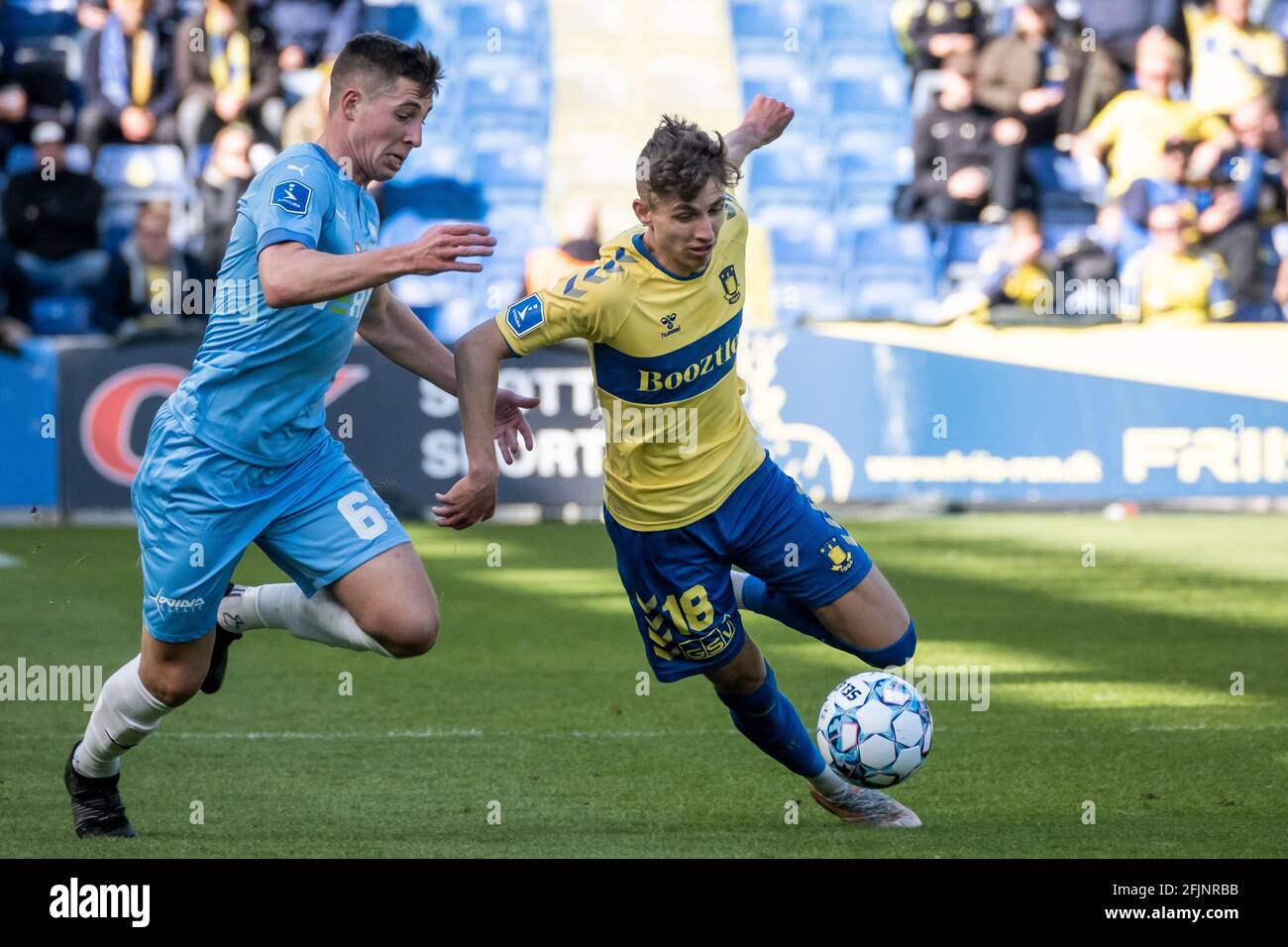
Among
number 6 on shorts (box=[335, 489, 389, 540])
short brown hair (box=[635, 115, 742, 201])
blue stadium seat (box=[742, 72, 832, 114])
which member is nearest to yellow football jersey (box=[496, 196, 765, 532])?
short brown hair (box=[635, 115, 742, 201])

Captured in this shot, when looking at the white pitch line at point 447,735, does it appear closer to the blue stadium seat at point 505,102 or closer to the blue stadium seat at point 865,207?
the blue stadium seat at point 865,207

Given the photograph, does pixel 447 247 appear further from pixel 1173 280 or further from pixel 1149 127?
pixel 1149 127

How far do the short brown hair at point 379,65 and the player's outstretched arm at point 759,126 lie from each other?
42.7 inches

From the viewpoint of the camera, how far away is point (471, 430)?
15.0 ft

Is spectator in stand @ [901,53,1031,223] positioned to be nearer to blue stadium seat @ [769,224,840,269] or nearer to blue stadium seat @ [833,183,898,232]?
blue stadium seat @ [833,183,898,232]

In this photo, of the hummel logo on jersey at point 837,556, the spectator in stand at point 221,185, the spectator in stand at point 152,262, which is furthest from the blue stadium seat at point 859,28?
the hummel logo on jersey at point 837,556

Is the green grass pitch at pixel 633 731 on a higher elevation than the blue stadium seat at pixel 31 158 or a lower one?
lower

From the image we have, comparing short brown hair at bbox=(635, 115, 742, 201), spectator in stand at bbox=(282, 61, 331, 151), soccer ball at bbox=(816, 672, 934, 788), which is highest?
spectator in stand at bbox=(282, 61, 331, 151)

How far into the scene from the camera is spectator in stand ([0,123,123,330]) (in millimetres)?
14516

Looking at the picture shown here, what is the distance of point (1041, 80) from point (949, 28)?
3.23ft

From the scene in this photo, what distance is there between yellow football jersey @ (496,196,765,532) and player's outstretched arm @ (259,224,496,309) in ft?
2.08

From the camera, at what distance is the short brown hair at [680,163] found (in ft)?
14.9

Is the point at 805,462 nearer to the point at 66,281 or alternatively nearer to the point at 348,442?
the point at 348,442

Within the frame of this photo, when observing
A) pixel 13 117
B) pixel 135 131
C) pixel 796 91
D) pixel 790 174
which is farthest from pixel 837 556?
pixel 796 91
